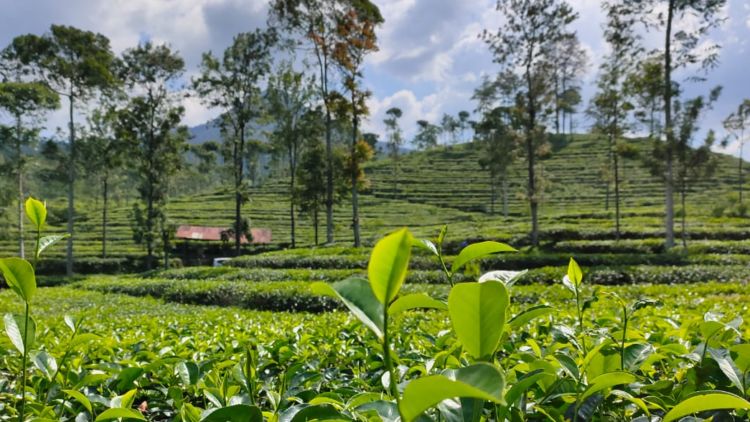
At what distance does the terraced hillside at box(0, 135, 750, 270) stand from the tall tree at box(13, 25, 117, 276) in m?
10.2

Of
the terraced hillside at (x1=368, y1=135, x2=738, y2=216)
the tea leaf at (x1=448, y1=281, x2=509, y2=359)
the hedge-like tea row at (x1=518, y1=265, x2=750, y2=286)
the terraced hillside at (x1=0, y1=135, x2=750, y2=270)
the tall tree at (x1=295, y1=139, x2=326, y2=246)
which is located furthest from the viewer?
the terraced hillside at (x1=368, y1=135, x2=738, y2=216)

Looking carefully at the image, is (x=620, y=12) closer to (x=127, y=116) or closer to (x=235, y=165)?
(x=235, y=165)

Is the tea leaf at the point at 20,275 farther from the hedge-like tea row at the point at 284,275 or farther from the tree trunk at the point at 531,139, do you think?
the tree trunk at the point at 531,139

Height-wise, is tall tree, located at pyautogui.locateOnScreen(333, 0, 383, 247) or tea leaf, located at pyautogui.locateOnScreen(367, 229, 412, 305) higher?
tall tree, located at pyautogui.locateOnScreen(333, 0, 383, 247)

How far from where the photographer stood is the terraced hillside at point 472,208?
20.4 meters

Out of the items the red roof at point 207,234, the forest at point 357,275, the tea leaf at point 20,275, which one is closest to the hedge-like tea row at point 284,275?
the forest at point 357,275

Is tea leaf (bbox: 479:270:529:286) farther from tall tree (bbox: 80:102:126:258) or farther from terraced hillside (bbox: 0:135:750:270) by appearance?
tall tree (bbox: 80:102:126:258)

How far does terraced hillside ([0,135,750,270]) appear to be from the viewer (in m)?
20.4

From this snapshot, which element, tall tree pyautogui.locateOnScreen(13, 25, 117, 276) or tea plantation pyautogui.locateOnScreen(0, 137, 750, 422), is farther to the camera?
tall tree pyautogui.locateOnScreen(13, 25, 117, 276)

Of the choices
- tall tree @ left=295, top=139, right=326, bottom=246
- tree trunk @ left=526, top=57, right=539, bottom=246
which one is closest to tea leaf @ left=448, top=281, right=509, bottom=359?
tree trunk @ left=526, top=57, right=539, bottom=246

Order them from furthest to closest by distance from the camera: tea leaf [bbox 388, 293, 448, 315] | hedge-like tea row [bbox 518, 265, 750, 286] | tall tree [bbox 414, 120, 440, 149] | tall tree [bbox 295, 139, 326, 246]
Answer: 1. tall tree [bbox 414, 120, 440, 149]
2. tall tree [bbox 295, 139, 326, 246]
3. hedge-like tea row [bbox 518, 265, 750, 286]
4. tea leaf [bbox 388, 293, 448, 315]

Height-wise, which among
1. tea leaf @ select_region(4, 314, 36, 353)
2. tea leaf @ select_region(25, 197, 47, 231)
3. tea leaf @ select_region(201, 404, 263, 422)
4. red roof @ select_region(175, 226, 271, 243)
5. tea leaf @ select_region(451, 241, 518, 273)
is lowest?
red roof @ select_region(175, 226, 271, 243)

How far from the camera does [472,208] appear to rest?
46000 mm

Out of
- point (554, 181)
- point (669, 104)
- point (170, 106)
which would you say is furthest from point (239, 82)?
point (554, 181)
